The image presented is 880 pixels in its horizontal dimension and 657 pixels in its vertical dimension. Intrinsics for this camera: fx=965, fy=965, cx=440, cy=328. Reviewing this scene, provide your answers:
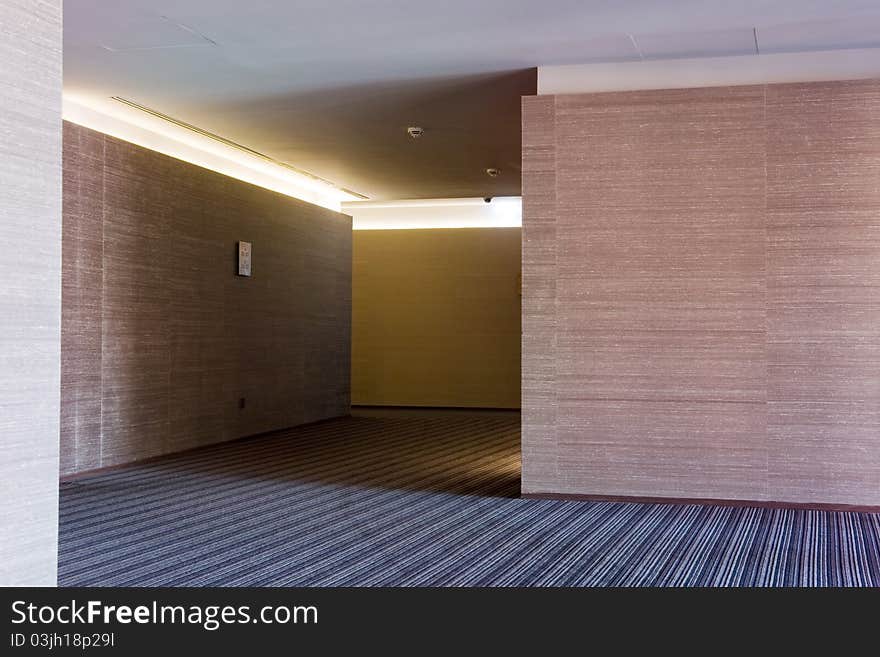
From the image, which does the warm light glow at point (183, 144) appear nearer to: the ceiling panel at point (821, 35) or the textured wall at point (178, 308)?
the textured wall at point (178, 308)

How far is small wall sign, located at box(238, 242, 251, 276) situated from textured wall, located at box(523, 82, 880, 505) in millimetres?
4186

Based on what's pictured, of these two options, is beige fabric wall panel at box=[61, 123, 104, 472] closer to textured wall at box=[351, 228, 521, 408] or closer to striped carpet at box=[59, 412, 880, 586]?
striped carpet at box=[59, 412, 880, 586]

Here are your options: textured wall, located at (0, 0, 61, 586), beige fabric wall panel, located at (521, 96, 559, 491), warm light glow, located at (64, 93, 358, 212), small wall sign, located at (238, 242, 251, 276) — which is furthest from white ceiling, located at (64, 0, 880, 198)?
textured wall, located at (0, 0, 61, 586)

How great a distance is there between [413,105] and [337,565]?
445 centimetres

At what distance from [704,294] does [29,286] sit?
4.95 meters

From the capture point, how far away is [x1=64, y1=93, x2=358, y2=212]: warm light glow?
789 centimetres

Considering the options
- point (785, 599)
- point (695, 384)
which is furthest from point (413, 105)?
point (785, 599)

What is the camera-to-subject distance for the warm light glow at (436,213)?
14352 mm

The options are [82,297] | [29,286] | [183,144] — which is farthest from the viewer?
[183,144]

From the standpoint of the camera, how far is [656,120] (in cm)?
630

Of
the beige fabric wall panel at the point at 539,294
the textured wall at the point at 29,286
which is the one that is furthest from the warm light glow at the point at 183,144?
the textured wall at the point at 29,286

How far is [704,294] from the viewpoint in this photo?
20.5 ft

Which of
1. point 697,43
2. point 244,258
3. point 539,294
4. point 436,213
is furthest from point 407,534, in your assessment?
point 436,213

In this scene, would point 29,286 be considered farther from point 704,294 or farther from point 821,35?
point 821,35
